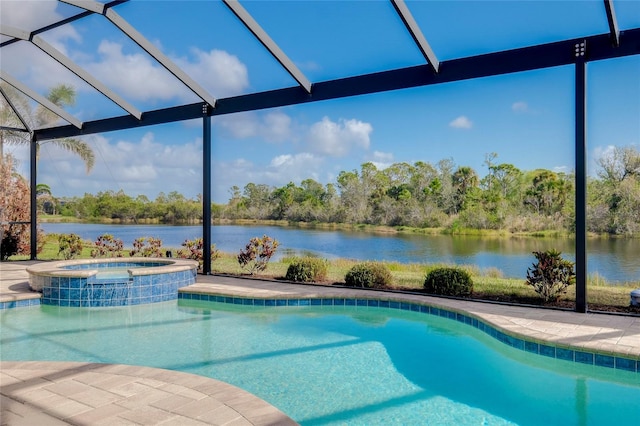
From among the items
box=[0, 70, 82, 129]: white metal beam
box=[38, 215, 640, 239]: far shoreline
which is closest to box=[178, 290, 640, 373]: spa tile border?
box=[0, 70, 82, 129]: white metal beam

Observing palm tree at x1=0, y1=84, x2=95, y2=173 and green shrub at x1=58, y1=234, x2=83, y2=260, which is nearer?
palm tree at x1=0, y1=84, x2=95, y2=173

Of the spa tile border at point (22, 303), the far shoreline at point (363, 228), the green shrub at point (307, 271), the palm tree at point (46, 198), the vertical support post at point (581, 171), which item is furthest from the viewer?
the palm tree at point (46, 198)

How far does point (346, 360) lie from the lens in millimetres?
4996

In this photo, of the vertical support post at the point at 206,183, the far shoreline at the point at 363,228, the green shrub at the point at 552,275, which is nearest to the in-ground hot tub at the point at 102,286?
the vertical support post at the point at 206,183

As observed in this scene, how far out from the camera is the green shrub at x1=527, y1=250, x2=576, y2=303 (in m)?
6.92

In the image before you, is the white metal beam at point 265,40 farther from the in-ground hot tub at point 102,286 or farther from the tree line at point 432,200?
the tree line at point 432,200

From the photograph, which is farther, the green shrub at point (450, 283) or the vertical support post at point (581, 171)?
the green shrub at point (450, 283)

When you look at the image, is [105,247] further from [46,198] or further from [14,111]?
[46,198]

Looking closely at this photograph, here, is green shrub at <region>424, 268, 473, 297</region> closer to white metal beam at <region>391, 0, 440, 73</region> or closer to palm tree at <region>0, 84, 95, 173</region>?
white metal beam at <region>391, 0, 440, 73</region>

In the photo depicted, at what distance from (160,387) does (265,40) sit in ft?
16.4

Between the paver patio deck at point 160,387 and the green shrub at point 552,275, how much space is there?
0.99 m

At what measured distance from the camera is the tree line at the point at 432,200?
15.7 m

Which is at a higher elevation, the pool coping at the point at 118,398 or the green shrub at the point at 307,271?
the green shrub at the point at 307,271

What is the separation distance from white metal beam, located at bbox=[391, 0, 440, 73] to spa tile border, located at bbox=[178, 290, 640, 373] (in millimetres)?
3341
